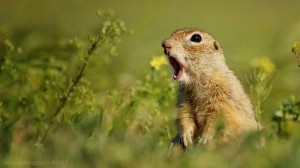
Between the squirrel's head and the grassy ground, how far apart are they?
19 centimetres

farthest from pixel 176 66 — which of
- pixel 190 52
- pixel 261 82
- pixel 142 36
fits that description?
pixel 142 36

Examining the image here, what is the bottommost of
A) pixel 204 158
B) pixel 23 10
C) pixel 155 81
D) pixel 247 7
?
pixel 204 158

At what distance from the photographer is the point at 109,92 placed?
20.6 ft

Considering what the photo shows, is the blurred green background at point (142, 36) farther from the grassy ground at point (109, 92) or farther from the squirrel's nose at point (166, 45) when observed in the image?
the squirrel's nose at point (166, 45)

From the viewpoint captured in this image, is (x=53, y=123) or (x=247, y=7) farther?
(x=247, y=7)

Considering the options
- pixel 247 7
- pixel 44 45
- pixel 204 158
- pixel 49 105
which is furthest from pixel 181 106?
pixel 247 7

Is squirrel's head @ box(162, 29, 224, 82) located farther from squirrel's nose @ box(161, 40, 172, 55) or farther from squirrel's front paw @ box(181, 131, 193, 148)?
squirrel's front paw @ box(181, 131, 193, 148)

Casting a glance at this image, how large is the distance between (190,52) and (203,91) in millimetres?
504

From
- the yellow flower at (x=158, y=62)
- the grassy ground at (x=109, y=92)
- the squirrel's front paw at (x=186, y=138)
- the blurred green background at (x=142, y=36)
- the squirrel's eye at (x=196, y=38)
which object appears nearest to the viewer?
the grassy ground at (x=109, y=92)

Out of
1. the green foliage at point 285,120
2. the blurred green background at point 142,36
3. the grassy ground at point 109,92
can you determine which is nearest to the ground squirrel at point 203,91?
the grassy ground at point 109,92

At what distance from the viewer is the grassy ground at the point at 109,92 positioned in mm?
3760

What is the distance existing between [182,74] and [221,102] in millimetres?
490

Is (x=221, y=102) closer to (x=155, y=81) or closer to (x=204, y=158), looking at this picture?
(x=155, y=81)

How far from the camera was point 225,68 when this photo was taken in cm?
666
